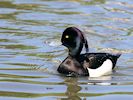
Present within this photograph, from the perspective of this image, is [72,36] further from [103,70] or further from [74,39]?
[103,70]

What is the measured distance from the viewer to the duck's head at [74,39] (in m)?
11.7

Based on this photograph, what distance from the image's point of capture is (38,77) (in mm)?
11156

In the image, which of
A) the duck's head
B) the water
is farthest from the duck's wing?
the water

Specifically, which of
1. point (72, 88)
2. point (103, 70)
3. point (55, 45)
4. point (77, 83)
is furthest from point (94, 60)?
point (55, 45)

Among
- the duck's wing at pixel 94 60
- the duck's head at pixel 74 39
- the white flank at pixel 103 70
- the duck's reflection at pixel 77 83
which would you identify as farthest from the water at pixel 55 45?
the duck's head at pixel 74 39

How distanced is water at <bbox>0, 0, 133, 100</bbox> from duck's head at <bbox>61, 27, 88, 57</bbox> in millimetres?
616

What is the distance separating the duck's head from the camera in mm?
11656

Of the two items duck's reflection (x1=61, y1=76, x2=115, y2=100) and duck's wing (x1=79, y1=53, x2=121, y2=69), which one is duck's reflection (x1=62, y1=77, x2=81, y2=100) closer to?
duck's reflection (x1=61, y1=76, x2=115, y2=100)

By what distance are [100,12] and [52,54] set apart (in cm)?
447

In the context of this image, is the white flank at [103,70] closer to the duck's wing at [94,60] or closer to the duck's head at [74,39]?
the duck's wing at [94,60]

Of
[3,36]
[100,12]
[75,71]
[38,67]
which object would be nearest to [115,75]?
[75,71]

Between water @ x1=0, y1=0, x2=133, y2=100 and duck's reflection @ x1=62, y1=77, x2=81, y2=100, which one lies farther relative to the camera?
water @ x1=0, y1=0, x2=133, y2=100

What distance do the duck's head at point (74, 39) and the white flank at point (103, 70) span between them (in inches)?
19.9

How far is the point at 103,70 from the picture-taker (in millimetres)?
11922
